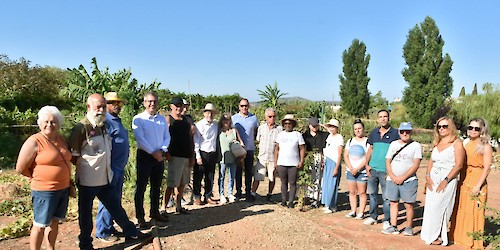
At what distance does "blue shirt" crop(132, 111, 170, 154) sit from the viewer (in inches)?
183

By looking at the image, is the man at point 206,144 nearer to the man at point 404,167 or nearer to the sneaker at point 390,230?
the man at point 404,167

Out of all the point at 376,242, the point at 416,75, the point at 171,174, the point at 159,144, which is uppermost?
the point at 416,75

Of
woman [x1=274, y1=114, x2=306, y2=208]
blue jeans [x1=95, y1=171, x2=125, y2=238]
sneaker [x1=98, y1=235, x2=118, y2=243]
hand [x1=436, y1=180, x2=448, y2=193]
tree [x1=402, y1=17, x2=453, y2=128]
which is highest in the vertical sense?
tree [x1=402, y1=17, x2=453, y2=128]

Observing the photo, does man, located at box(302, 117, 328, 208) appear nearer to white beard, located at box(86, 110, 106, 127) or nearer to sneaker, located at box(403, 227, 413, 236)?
sneaker, located at box(403, 227, 413, 236)

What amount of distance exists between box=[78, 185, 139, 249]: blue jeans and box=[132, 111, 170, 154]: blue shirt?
2.40 ft

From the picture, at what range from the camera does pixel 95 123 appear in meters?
3.85

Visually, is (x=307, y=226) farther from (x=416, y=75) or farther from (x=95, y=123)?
(x=416, y=75)

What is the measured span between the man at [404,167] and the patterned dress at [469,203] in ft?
1.84

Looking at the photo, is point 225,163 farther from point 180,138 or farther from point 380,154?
point 380,154

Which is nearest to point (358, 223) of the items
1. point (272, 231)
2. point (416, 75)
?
point (272, 231)

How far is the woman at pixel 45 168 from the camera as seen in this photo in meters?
3.46

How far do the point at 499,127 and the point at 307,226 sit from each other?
758 inches

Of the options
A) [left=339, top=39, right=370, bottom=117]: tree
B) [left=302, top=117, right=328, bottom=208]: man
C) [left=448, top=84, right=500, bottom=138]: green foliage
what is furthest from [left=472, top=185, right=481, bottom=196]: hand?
[left=339, top=39, right=370, bottom=117]: tree

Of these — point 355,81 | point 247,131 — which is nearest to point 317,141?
point 247,131
